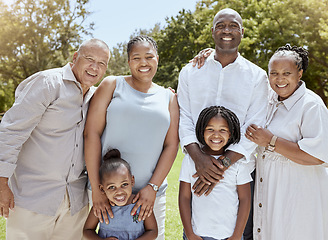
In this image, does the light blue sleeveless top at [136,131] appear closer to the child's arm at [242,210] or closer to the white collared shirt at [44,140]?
the white collared shirt at [44,140]

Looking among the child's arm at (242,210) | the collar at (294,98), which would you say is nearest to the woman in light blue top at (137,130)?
the child's arm at (242,210)

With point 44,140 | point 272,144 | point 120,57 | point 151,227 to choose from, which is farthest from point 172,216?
point 120,57

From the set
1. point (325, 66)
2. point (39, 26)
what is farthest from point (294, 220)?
point (39, 26)

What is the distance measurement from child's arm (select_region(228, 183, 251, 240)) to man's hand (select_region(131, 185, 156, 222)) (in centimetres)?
74

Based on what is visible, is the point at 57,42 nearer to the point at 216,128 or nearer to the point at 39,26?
the point at 39,26

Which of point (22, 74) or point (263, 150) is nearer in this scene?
point (263, 150)

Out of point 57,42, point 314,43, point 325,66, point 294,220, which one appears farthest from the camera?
point 57,42

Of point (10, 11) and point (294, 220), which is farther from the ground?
point (10, 11)

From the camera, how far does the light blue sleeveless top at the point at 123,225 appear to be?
2.84 meters

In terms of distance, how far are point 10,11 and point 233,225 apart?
27.4 m

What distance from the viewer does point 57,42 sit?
27297mm

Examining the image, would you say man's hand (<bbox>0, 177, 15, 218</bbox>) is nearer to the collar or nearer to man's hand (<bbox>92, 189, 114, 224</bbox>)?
man's hand (<bbox>92, 189, 114, 224</bbox>)

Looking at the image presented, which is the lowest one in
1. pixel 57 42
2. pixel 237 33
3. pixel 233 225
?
pixel 233 225

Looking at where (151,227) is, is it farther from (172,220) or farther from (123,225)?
(172,220)
